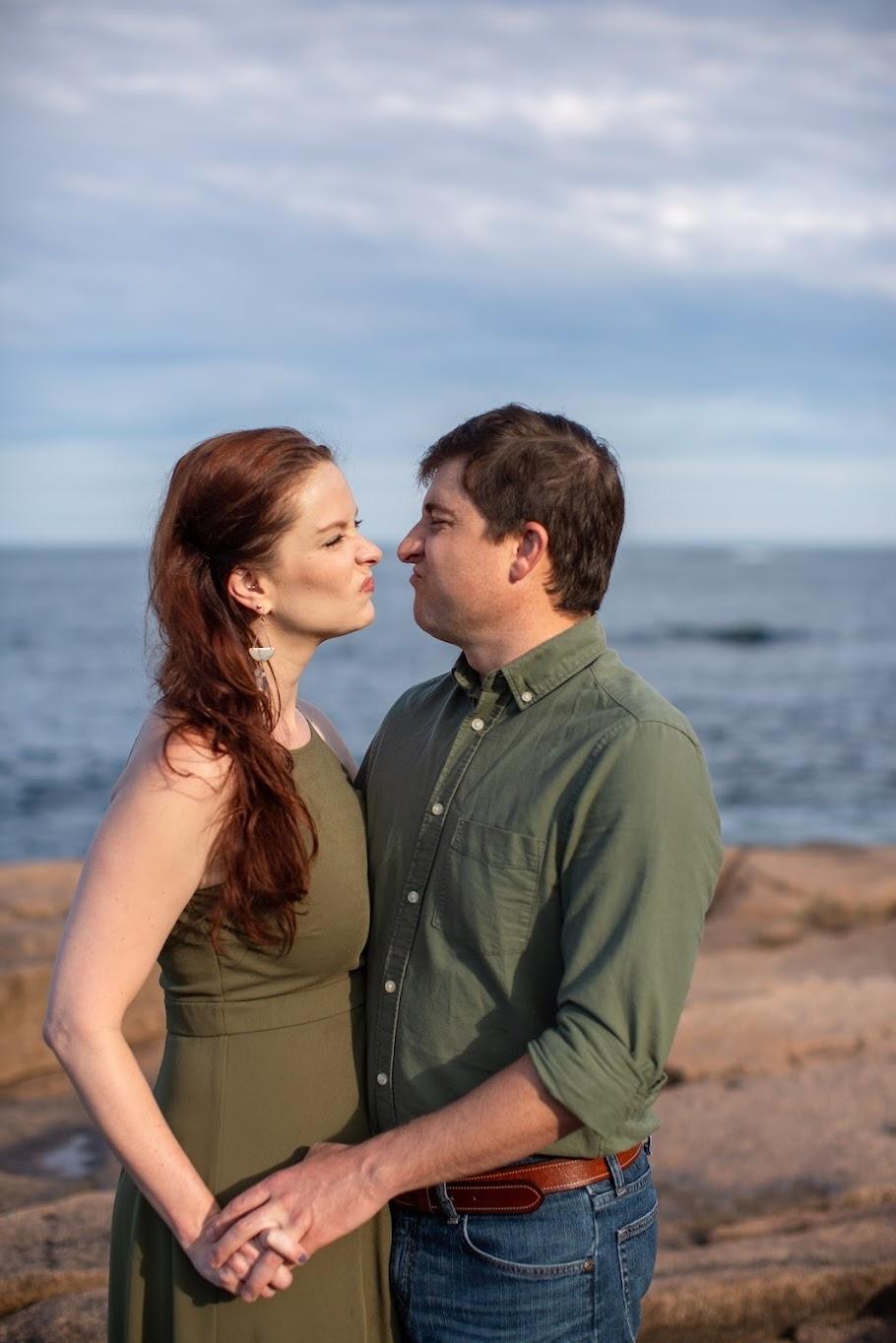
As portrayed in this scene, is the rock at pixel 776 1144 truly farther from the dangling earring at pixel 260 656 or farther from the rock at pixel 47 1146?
the dangling earring at pixel 260 656

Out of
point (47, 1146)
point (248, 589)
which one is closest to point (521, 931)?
point (248, 589)

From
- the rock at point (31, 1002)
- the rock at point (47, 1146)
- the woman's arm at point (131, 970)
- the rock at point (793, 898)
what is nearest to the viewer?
the woman's arm at point (131, 970)

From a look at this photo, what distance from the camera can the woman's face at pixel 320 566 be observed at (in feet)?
8.78

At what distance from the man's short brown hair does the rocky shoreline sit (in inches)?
87.0

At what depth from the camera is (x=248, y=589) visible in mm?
2678

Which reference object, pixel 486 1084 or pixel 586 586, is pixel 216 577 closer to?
pixel 586 586

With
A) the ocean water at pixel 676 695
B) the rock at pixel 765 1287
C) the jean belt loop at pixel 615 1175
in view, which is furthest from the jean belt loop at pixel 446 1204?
the rock at pixel 765 1287

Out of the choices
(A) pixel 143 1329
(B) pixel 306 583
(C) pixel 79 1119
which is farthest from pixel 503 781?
(C) pixel 79 1119

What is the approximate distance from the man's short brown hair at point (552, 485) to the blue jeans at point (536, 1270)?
43.5 inches

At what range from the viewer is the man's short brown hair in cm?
252

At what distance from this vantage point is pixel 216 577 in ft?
8.82

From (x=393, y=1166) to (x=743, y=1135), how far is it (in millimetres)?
3393

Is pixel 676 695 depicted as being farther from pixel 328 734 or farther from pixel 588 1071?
pixel 588 1071

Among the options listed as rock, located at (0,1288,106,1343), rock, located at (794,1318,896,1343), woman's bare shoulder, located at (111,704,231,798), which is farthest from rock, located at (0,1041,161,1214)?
A: woman's bare shoulder, located at (111,704,231,798)
